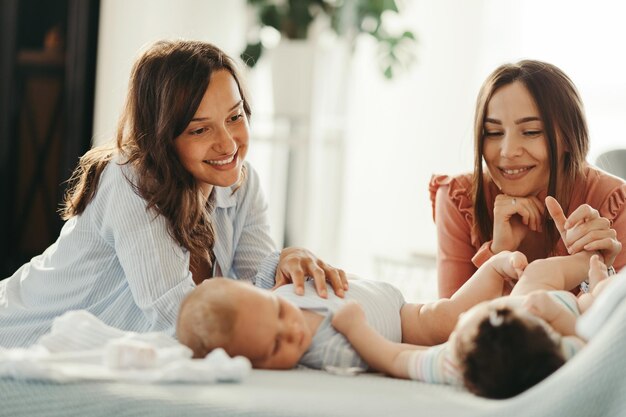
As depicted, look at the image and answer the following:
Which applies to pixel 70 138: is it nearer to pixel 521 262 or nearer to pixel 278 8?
pixel 278 8

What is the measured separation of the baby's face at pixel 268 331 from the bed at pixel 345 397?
0.10 metres

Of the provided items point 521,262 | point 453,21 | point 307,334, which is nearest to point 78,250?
point 307,334

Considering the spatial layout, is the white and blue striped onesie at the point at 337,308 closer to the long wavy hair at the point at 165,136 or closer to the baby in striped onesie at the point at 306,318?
the baby in striped onesie at the point at 306,318

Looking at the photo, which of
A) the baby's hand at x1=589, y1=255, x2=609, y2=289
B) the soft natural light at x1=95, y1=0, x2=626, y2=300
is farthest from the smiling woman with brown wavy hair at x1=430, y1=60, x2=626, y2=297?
the soft natural light at x1=95, y1=0, x2=626, y2=300

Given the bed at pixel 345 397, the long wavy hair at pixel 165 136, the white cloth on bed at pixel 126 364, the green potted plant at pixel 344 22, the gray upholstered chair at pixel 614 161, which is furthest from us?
the green potted plant at pixel 344 22

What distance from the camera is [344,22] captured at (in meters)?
4.00

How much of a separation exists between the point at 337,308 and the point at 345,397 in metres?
0.37

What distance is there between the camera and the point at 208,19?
4.24m

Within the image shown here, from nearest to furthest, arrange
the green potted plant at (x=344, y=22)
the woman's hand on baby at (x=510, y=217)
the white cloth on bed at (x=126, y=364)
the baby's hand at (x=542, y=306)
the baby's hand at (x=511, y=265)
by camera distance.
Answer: the white cloth on bed at (x=126, y=364), the baby's hand at (x=542, y=306), the baby's hand at (x=511, y=265), the woman's hand on baby at (x=510, y=217), the green potted plant at (x=344, y=22)

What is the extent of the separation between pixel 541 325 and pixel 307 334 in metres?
0.42

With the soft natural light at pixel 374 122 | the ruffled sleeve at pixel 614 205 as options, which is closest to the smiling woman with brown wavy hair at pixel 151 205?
the ruffled sleeve at pixel 614 205

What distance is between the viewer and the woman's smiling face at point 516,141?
2.00m

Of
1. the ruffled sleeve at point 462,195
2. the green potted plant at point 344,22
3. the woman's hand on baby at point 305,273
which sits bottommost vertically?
the woman's hand on baby at point 305,273

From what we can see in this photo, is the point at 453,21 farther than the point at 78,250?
Yes
